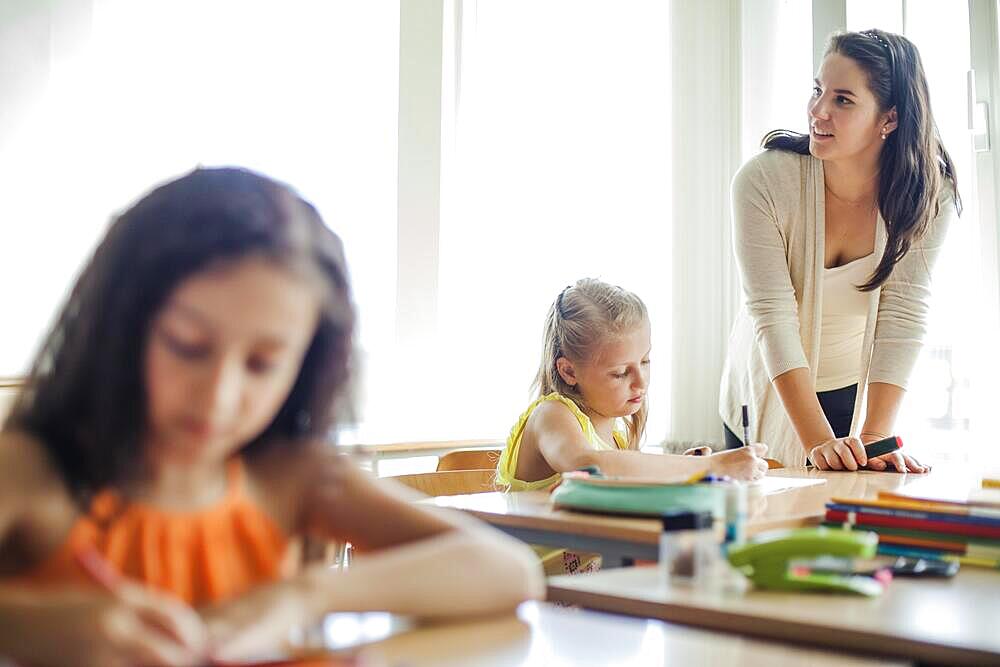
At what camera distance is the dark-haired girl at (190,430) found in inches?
27.3

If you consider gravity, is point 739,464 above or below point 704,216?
below

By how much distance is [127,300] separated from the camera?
707 mm

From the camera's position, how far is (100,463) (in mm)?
720

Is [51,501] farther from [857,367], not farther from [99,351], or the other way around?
[857,367]

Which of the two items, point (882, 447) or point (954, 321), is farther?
point (954, 321)

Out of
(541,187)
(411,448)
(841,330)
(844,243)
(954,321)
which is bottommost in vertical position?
(411,448)

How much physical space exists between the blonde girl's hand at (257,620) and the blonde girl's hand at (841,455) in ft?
5.80

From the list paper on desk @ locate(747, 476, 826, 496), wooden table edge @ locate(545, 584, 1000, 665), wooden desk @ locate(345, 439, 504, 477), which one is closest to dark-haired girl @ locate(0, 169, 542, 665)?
wooden table edge @ locate(545, 584, 1000, 665)

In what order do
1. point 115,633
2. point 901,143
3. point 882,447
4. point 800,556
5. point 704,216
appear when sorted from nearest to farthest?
point 115,633 < point 800,556 < point 882,447 < point 901,143 < point 704,216

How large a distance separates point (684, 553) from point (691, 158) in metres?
3.44

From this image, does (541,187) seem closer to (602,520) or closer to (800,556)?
(602,520)

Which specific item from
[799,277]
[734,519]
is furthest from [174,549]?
[799,277]

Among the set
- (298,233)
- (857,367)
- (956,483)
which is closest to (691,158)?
(857,367)

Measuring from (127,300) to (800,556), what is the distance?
2.21 ft
